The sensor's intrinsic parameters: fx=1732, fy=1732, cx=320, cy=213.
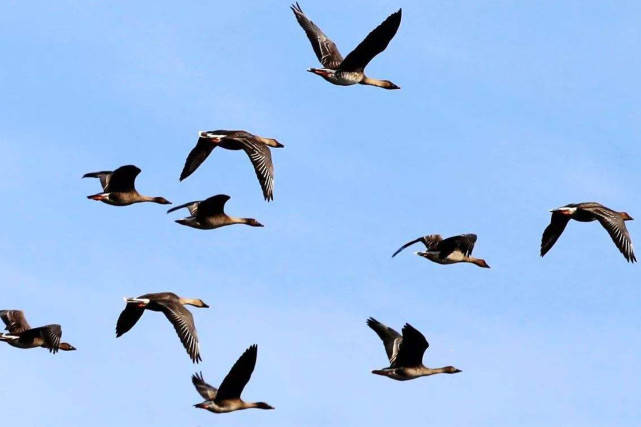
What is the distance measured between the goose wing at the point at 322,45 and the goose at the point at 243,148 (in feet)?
8.56

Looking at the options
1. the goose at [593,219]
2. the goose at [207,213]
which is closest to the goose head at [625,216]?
the goose at [593,219]

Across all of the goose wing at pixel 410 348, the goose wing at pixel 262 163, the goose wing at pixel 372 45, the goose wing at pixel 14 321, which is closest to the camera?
the goose wing at pixel 410 348

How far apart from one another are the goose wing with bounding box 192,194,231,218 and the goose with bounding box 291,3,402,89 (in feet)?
12.4

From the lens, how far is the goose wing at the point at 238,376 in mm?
36094

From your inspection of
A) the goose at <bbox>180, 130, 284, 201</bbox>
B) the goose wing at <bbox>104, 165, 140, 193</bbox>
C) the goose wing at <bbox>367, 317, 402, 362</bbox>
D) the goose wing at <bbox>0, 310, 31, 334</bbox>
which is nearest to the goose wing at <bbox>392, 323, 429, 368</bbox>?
the goose wing at <bbox>367, 317, 402, 362</bbox>

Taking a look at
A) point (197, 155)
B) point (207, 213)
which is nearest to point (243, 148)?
point (197, 155)

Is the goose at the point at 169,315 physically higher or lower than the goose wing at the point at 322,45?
lower

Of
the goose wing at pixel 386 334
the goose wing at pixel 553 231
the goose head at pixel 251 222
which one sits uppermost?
the goose wing at pixel 553 231

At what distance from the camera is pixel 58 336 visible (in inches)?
1651

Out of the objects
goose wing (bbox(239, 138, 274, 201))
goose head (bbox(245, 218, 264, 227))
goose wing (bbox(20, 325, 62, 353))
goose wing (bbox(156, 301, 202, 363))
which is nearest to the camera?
goose wing (bbox(156, 301, 202, 363))

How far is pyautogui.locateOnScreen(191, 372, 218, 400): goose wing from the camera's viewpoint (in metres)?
41.4

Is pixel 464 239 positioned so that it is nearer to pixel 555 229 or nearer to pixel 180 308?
pixel 555 229

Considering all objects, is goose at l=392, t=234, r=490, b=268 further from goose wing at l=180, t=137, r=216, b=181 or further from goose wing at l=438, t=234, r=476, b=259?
goose wing at l=180, t=137, r=216, b=181

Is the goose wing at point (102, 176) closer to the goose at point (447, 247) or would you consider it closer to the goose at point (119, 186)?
the goose at point (119, 186)
